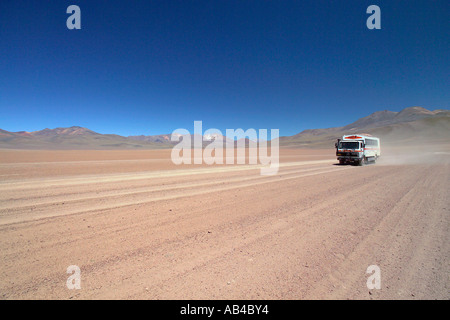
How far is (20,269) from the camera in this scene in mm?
3320

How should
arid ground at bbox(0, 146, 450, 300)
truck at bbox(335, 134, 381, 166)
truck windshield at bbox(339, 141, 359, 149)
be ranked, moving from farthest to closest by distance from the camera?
truck windshield at bbox(339, 141, 359, 149), truck at bbox(335, 134, 381, 166), arid ground at bbox(0, 146, 450, 300)

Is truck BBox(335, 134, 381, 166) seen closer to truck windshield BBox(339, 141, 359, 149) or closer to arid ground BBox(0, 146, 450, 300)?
truck windshield BBox(339, 141, 359, 149)

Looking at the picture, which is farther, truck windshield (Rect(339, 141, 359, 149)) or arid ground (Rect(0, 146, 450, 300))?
truck windshield (Rect(339, 141, 359, 149))

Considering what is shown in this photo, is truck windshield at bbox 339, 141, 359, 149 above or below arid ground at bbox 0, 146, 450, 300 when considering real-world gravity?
above

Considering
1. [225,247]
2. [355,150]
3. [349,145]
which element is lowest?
[225,247]

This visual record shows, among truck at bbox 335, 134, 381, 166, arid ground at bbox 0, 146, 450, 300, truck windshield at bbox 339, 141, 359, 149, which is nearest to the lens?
arid ground at bbox 0, 146, 450, 300

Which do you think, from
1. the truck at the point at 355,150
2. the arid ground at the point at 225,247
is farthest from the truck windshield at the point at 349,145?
the arid ground at the point at 225,247

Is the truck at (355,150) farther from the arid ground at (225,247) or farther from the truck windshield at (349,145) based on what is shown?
the arid ground at (225,247)

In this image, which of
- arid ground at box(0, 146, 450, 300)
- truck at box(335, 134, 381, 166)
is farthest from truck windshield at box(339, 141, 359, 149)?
arid ground at box(0, 146, 450, 300)

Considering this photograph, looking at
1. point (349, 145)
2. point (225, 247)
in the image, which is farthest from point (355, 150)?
point (225, 247)

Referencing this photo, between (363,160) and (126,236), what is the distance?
2360 cm

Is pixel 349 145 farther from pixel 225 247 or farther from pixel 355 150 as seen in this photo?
pixel 225 247

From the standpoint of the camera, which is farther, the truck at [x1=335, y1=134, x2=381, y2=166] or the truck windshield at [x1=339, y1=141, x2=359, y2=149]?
the truck windshield at [x1=339, y1=141, x2=359, y2=149]

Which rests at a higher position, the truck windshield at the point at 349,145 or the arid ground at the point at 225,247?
the truck windshield at the point at 349,145
